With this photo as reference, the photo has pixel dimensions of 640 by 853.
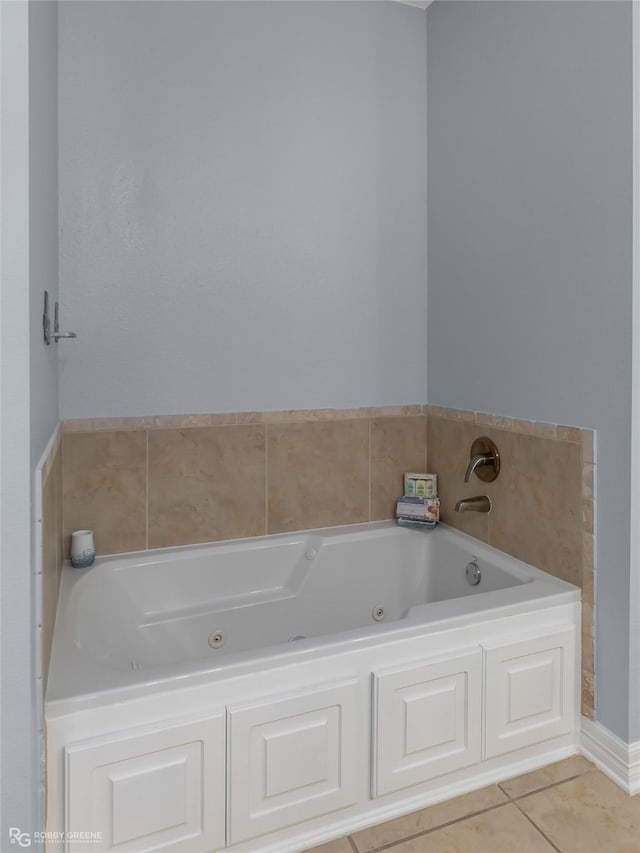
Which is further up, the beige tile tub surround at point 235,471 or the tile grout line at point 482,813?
the beige tile tub surround at point 235,471

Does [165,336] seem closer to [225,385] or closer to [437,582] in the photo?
[225,385]

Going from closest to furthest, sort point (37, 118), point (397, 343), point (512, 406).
Result: point (37, 118) < point (512, 406) < point (397, 343)

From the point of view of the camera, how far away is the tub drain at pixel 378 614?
2.33 metres

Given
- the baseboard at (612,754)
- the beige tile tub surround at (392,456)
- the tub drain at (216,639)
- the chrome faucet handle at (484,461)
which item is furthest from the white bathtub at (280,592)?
the baseboard at (612,754)

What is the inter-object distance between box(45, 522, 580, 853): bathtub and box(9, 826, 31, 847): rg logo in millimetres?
108

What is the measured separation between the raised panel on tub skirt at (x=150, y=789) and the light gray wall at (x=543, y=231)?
1.20 meters

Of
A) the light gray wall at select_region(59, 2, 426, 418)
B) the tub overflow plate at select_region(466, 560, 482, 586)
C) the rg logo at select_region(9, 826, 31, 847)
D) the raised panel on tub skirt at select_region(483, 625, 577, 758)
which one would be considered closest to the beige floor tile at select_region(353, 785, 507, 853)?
the raised panel on tub skirt at select_region(483, 625, 577, 758)

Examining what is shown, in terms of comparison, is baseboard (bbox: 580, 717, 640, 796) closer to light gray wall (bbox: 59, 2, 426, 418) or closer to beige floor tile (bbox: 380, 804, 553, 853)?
beige floor tile (bbox: 380, 804, 553, 853)

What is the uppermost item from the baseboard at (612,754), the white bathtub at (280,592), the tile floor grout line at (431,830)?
the white bathtub at (280,592)

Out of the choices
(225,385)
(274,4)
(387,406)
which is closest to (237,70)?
(274,4)

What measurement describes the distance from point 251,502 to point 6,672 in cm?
125

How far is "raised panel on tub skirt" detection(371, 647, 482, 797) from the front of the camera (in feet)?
4.98

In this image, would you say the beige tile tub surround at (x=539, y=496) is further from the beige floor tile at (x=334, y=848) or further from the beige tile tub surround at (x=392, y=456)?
the beige floor tile at (x=334, y=848)

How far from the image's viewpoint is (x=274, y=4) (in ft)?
7.35
